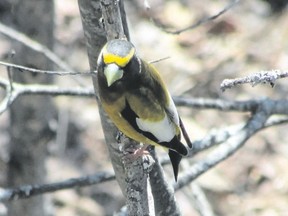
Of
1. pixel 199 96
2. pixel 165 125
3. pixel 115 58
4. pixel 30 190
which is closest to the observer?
pixel 115 58

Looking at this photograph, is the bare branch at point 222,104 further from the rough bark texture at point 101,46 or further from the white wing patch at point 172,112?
the rough bark texture at point 101,46

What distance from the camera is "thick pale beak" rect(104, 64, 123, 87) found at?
11.6 ft

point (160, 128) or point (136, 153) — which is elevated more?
point (136, 153)

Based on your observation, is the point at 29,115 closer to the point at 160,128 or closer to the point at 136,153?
the point at 160,128

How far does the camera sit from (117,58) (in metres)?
3.51

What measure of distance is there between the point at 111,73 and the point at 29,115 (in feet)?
5.72

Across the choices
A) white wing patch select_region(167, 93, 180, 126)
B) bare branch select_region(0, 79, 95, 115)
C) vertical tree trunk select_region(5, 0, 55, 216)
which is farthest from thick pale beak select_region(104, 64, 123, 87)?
vertical tree trunk select_region(5, 0, 55, 216)

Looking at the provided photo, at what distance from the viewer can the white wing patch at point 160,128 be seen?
398cm

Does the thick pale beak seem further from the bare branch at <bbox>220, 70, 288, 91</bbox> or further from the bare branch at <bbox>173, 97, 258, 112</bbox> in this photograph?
A: the bare branch at <bbox>173, 97, 258, 112</bbox>

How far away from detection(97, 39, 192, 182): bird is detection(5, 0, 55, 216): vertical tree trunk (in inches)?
48.8

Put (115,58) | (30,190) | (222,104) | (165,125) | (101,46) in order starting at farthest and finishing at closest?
(222,104), (30,190), (165,125), (101,46), (115,58)

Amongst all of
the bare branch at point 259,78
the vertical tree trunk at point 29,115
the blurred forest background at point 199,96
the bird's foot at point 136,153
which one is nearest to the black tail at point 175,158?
the bird's foot at point 136,153

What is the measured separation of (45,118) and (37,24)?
0.60 metres

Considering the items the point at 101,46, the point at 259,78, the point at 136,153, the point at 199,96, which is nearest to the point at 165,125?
the point at 136,153
